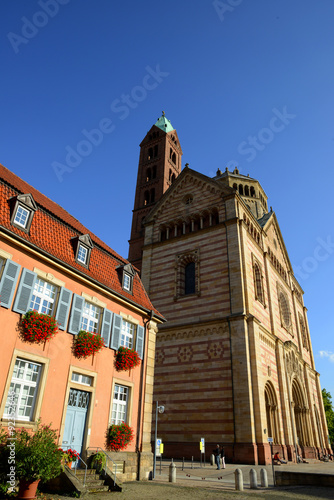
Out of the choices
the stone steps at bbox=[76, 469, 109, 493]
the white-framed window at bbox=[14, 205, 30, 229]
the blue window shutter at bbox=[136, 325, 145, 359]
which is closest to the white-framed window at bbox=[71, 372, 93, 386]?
the stone steps at bbox=[76, 469, 109, 493]

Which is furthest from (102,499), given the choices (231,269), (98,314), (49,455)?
(231,269)

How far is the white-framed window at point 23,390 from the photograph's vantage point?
11133 millimetres

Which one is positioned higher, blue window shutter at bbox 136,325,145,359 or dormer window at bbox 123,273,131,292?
dormer window at bbox 123,273,131,292

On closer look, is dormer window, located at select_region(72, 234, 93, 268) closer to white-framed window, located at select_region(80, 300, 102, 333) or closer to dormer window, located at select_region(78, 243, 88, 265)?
dormer window, located at select_region(78, 243, 88, 265)

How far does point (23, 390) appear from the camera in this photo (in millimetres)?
11672

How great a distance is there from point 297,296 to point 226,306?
21.3 m

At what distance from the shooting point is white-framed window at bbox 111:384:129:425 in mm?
15192

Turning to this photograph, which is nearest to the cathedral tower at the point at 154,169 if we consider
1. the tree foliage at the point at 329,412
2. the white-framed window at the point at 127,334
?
the white-framed window at the point at 127,334

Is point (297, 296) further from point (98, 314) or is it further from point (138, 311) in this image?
point (98, 314)

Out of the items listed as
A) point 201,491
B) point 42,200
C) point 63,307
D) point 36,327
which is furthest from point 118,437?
point 42,200

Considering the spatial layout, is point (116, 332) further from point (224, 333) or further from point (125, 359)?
point (224, 333)

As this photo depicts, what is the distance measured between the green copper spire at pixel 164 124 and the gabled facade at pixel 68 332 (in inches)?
1637

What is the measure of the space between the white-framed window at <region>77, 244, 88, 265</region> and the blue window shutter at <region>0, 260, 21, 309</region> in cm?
375

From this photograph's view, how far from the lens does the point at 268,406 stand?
26219 mm
